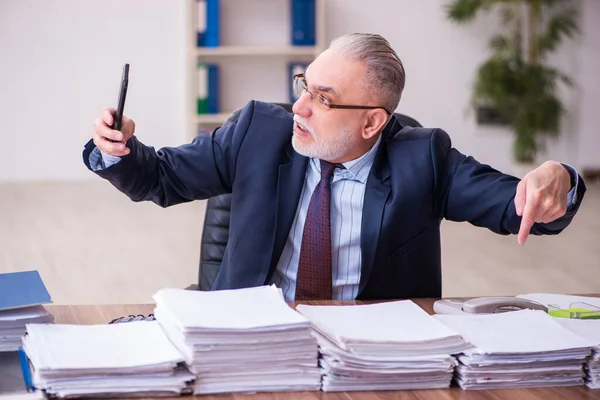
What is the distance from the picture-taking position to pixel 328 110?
2043 mm

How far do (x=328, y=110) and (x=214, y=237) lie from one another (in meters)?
0.53

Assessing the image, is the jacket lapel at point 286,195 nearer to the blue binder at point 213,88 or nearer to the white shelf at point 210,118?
the white shelf at point 210,118

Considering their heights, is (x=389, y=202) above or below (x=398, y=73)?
below

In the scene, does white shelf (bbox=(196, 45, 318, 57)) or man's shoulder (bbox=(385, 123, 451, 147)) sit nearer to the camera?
man's shoulder (bbox=(385, 123, 451, 147))

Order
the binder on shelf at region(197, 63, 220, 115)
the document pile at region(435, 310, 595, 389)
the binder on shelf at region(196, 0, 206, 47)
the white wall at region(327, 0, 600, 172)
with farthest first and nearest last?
the white wall at region(327, 0, 600, 172) < the binder on shelf at region(197, 63, 220, 115) < the binder on shelf at region(196, 0, 206, 47) < the document pile at region(435, 310, 595, 389)

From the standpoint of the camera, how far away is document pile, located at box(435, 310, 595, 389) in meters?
1.37

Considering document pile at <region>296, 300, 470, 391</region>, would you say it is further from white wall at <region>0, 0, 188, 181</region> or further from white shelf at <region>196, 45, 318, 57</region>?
white wall at <region>0, 0, 188, 181</region>

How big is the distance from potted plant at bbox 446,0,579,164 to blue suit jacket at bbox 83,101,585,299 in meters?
5.17

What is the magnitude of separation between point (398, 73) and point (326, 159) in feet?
0.85

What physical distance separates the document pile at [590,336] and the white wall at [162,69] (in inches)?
228

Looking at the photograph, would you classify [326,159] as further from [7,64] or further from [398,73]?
[7,64]

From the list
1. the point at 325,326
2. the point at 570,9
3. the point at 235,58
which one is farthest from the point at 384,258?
the point at 570,9

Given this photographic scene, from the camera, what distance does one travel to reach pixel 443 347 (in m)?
1.38

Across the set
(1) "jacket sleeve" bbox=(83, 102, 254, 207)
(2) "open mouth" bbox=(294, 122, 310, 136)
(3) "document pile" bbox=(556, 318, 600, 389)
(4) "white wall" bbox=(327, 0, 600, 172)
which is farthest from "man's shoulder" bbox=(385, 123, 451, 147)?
(4) "white wall" bbox=(327, 0, 600, 172)
